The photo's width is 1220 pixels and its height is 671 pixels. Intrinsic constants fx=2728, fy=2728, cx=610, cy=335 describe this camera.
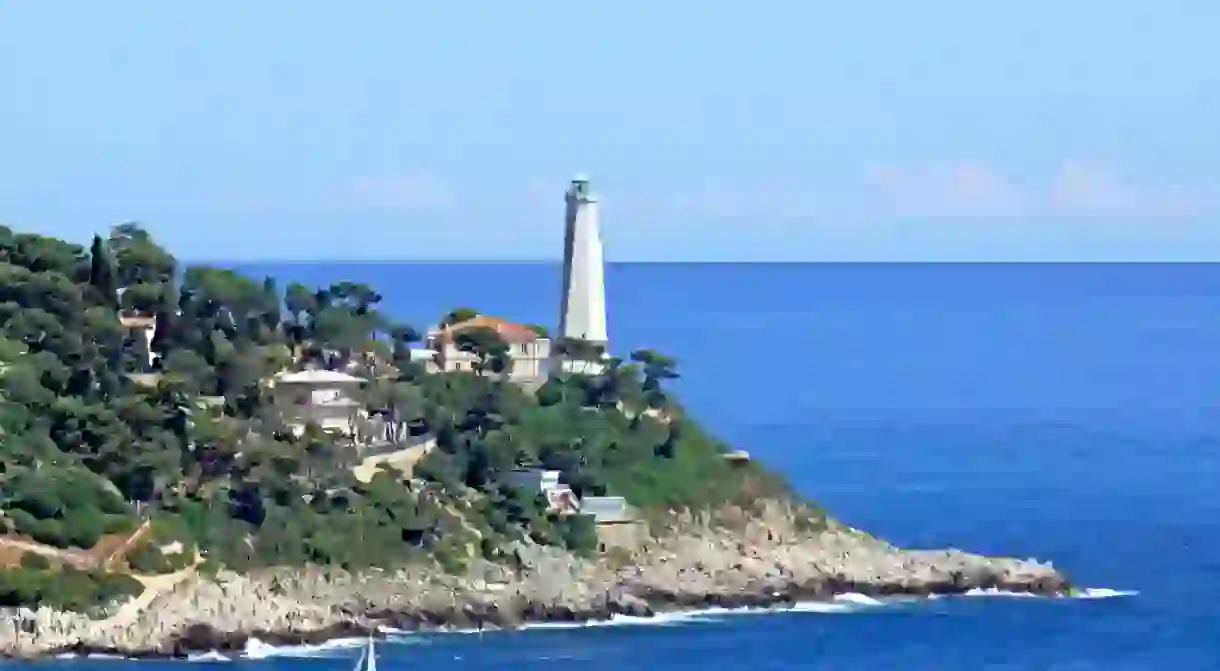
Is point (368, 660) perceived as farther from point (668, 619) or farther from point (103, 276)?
point (103, 276)

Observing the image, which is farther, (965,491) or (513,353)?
(965,491)

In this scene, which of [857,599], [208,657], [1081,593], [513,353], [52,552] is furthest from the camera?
[513,353]

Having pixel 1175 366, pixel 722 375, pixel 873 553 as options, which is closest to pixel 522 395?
pixel 873 553

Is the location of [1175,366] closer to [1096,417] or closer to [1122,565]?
[1096,417]

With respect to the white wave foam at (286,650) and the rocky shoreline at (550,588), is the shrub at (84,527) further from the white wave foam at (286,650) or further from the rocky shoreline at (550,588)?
the white wave foam at (286,650)

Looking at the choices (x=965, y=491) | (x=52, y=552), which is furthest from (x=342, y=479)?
(x=965, y=491)

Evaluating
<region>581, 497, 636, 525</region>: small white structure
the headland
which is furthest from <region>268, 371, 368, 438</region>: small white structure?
<region>581, 497, 636, 525</region>: small white structure

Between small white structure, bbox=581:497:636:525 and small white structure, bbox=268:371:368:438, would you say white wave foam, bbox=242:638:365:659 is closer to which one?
small white structure, bbox=581:497:636:525
